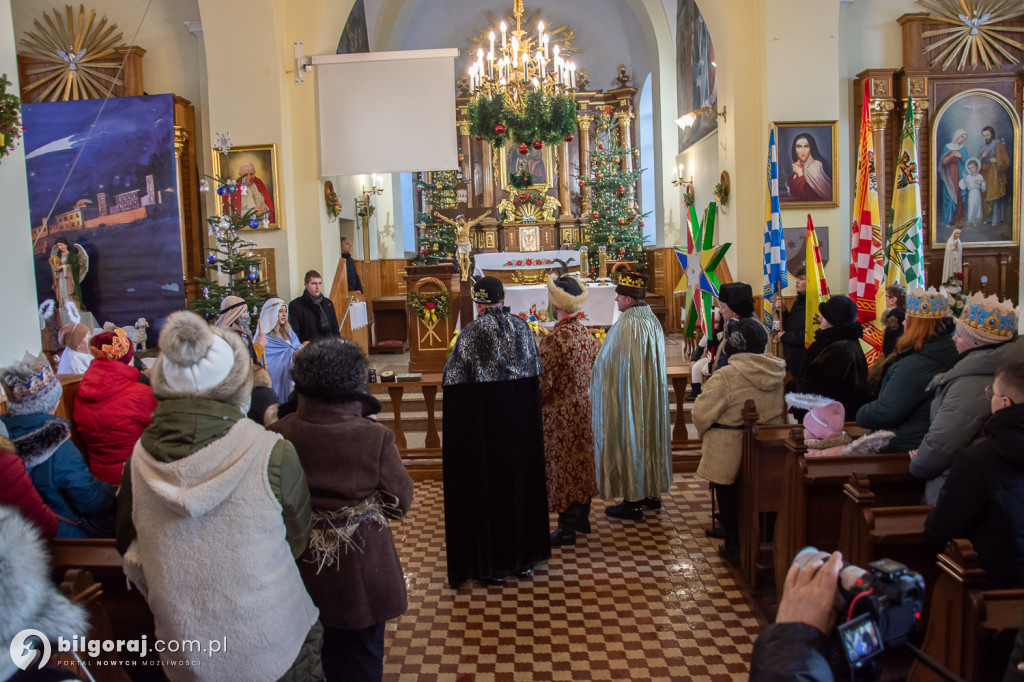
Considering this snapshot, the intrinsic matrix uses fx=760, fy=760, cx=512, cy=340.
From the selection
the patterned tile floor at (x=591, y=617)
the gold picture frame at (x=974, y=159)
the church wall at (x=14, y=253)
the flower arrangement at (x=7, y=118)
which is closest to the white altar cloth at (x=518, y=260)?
the gold picture frame at (x=974, y=159)

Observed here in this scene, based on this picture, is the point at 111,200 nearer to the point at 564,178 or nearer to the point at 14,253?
the point at 14,253

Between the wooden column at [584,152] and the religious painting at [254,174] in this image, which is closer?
the religious painting at [254,174]

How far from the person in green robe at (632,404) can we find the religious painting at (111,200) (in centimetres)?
681

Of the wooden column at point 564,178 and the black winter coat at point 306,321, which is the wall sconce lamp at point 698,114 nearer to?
the wooden column at point 564,178

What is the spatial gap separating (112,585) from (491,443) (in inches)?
75.9

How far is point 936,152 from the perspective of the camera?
10.1m

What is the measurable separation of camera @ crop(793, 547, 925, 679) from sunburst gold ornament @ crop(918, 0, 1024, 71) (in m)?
10.7

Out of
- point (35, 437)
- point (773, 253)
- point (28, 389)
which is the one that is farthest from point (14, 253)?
point (773, 253)

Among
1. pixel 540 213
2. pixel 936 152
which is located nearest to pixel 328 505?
pixel 936 152

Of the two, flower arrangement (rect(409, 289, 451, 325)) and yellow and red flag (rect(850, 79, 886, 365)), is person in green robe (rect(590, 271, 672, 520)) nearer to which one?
yellow and red flag (rect(850, 79, 886, 365))

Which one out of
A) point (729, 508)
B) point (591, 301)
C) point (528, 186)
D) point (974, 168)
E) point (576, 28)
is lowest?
point (729, 508)

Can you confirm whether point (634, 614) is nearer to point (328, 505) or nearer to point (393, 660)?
point (393, 660)

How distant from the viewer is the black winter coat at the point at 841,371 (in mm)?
4270

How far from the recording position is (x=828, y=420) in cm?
369
